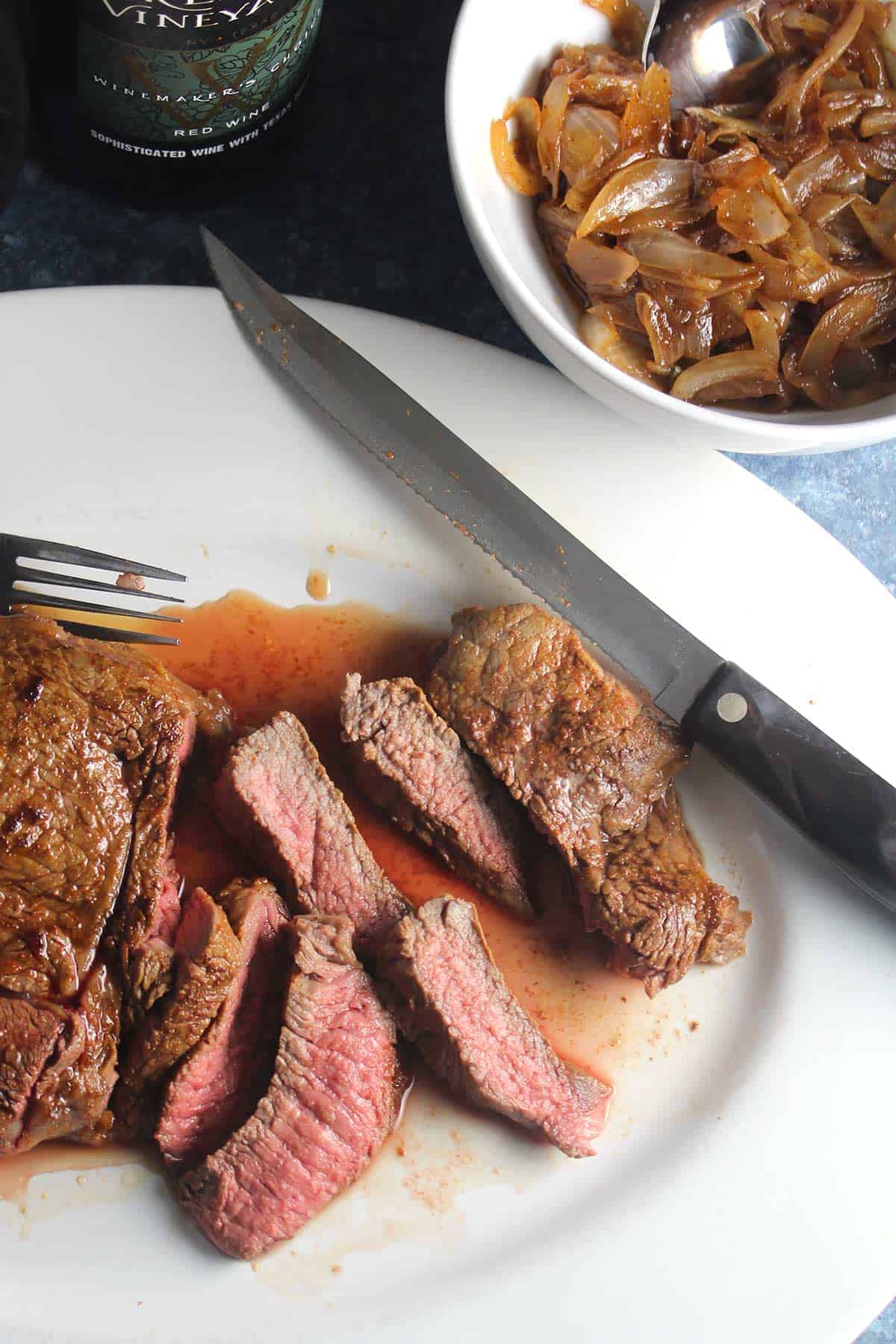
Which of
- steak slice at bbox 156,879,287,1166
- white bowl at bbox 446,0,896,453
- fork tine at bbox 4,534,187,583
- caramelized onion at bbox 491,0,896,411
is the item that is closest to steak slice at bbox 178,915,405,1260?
steak slice at bbox 156,879,287,1166

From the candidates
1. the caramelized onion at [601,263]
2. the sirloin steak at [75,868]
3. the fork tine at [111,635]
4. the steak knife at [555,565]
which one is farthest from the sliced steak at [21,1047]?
the caramelized onion at [601,263]

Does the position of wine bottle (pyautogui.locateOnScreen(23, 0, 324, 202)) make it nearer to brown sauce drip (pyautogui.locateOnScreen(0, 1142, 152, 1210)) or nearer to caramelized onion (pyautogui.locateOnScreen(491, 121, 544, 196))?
caramelized onion (pyautogui.locateOnScreen(491, 121, 544, 196))

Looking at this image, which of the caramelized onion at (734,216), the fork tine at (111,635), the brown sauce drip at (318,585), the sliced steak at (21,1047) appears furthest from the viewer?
the brown sauce drip at (318,585)

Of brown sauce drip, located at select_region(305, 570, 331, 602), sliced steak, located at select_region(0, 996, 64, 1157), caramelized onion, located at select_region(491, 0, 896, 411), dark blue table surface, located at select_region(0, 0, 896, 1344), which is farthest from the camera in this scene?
dark blue table surface, located at select_region(0, 0, 896, 1344)

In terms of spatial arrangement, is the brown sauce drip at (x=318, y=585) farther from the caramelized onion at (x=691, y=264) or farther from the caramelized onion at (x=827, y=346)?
the caramelized onion at (x=827, y=346)

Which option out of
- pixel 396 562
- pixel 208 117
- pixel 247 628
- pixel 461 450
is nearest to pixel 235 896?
pixel 247 628

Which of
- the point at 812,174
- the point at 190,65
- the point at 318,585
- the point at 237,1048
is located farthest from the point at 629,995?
the point at 190,65
